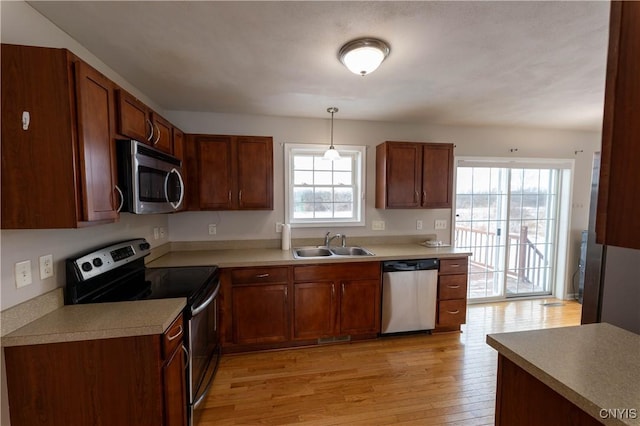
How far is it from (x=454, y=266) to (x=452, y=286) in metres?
0.22

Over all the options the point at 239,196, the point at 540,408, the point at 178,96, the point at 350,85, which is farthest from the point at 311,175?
the point at 540,408

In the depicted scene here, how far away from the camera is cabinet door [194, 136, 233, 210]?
108 inches

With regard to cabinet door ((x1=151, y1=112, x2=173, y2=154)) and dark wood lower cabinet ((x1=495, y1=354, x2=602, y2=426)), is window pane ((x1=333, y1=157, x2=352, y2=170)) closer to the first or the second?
cabinet door ((x1=151, y1=112, x2=173, y2=154))

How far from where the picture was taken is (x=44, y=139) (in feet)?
4.02

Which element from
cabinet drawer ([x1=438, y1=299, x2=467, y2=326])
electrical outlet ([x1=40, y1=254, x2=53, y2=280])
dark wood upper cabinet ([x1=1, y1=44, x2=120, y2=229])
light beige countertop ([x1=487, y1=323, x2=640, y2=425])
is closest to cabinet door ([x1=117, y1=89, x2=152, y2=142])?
dark wood upper cabinet ([x1=1, y1=44, x2=120, y2=229])

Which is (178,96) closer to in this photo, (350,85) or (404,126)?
(350,85)

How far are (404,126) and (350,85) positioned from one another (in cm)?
145

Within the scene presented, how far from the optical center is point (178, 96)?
2566mm

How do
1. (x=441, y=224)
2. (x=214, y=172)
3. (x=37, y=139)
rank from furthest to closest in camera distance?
(x=441, y=224) → (x=214, y=172) → (x=37, y=139)

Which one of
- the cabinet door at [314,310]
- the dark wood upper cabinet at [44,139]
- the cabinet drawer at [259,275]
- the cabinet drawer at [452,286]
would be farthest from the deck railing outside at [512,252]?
the dark wood upper cabinet at [44,139]

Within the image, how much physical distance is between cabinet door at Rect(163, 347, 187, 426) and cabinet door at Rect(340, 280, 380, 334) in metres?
1.54

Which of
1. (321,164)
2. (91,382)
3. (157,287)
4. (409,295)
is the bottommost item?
(409,295)

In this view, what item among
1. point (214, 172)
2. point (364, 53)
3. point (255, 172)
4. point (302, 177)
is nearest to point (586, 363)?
point (364, 53)

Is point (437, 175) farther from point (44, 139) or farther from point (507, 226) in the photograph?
point (44, 139)
